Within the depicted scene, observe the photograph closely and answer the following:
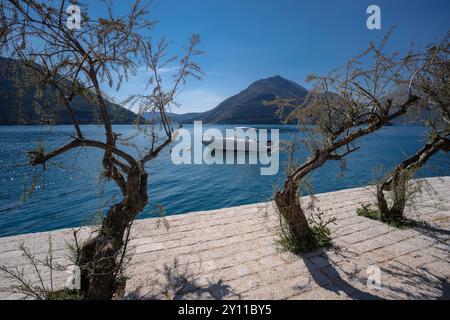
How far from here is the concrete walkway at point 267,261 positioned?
2980mm

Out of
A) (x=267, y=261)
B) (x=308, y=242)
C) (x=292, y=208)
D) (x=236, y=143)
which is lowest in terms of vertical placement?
(x=267, y=261)

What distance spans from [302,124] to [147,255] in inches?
139

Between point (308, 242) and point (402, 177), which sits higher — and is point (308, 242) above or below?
below

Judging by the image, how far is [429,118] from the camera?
486 cm

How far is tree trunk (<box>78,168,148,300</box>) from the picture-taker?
280cm

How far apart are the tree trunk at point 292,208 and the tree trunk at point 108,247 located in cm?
216

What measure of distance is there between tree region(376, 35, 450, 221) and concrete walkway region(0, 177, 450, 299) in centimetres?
68

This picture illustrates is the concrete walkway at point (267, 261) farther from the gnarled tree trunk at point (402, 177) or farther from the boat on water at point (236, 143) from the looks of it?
the boat on water at point (236, 143)

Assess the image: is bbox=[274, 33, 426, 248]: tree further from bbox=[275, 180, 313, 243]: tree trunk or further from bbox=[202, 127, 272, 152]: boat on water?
bbox=[202, 127, 272, 152]: boat on water

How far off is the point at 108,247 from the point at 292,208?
276 cm

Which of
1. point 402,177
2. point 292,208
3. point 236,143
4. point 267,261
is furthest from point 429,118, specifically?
point 236,143

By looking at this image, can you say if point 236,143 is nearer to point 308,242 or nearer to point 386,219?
point 386,219

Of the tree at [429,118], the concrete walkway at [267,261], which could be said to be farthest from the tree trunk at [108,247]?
the tree at [429,118]

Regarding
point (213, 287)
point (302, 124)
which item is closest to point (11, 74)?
point (213, 287)
